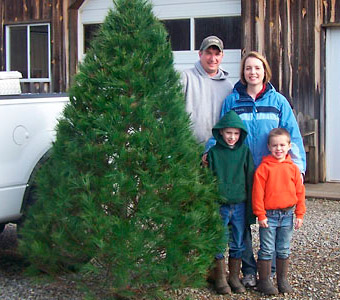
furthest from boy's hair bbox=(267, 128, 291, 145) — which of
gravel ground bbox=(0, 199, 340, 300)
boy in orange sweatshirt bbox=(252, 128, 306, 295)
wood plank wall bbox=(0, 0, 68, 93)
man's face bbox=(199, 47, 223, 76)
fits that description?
wood plank wall bbox=(0, 0, 68, 93)

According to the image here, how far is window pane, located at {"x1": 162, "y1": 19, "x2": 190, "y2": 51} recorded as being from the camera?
11062 mm

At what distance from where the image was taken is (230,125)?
471 cm

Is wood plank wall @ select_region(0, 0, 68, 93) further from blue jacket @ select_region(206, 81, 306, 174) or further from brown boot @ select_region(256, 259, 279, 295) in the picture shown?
brown boot @ select_region(256, 259, 279, 295)

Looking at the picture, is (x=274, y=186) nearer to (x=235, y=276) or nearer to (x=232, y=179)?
(x=232, y=179)

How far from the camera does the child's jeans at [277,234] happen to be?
4891 millimetres

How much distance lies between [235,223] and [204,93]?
3.36 ft

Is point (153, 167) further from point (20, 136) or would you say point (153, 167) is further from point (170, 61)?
point (20, 136)

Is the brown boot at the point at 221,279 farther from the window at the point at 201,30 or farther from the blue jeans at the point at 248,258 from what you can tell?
the window at the point at 201,30

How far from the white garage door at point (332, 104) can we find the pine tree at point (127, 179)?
5.91m

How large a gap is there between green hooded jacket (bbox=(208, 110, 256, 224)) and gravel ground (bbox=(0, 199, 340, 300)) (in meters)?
0.75

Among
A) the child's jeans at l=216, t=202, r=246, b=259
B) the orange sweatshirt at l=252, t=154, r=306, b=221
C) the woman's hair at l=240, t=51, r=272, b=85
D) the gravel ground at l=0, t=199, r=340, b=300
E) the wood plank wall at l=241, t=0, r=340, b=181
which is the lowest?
the gravel ground at l=0, t=199, r=340, b=300

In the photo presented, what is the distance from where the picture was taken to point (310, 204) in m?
8.80

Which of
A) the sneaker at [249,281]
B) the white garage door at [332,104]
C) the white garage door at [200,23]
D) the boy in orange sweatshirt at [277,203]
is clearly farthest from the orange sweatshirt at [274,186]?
the white garage door at [200,23]

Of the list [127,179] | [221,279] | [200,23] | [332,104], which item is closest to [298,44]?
[332,104]
